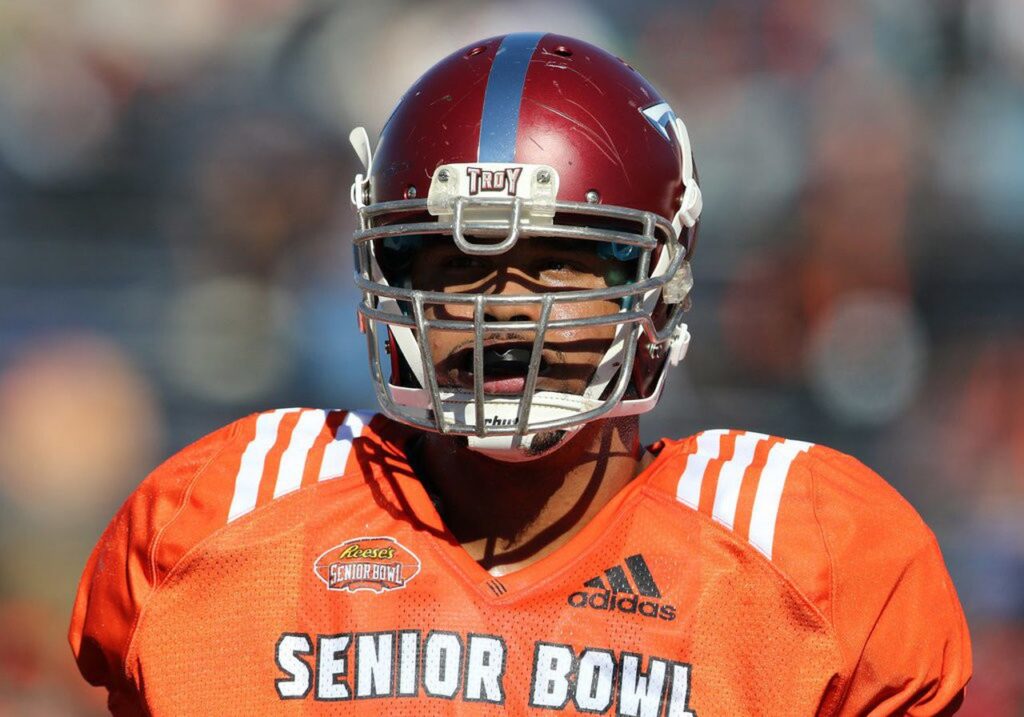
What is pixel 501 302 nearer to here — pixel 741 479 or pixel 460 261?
pixel 460 261

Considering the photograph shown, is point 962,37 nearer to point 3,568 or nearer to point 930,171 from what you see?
point 930,171

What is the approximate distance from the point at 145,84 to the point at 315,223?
894 millimetres

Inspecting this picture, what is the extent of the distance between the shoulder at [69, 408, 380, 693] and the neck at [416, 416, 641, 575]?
0.17m

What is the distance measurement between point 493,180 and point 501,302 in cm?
20

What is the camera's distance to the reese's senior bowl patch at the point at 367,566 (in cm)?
167

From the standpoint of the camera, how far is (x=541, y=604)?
64.1 inches

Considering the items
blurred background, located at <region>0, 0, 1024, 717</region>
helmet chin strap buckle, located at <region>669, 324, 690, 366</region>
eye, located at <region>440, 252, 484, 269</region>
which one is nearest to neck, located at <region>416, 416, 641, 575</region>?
helmet chin strap buckle, located at <region>669, 324, 690, 366</region>

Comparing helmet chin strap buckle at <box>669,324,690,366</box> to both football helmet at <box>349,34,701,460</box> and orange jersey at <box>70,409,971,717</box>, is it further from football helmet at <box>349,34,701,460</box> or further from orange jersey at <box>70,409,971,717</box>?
orange jersey at <box>70,409,971,717</box>

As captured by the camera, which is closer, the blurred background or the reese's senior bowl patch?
the reese's senior bowl patch

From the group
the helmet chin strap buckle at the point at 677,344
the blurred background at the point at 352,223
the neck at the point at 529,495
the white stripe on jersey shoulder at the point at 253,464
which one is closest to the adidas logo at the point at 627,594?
the neck at the point at 529,495

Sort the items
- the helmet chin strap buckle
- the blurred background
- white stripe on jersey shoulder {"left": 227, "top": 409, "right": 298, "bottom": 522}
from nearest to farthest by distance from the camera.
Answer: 1. white stripe on jersey shoulder {"left": 227, "top": 409, "right": 298, "bottom": 522}
2. the helmet chin strap buckle
3. the blurred background

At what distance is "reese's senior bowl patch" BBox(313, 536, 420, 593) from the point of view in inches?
65.6

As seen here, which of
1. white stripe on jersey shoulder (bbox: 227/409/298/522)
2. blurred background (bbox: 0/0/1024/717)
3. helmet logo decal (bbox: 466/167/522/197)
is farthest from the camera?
blurred background (bbox: 0/0/1024/717)

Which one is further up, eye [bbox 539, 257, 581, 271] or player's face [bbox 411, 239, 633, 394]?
eye [bbox 539, 257, 581, 271]
